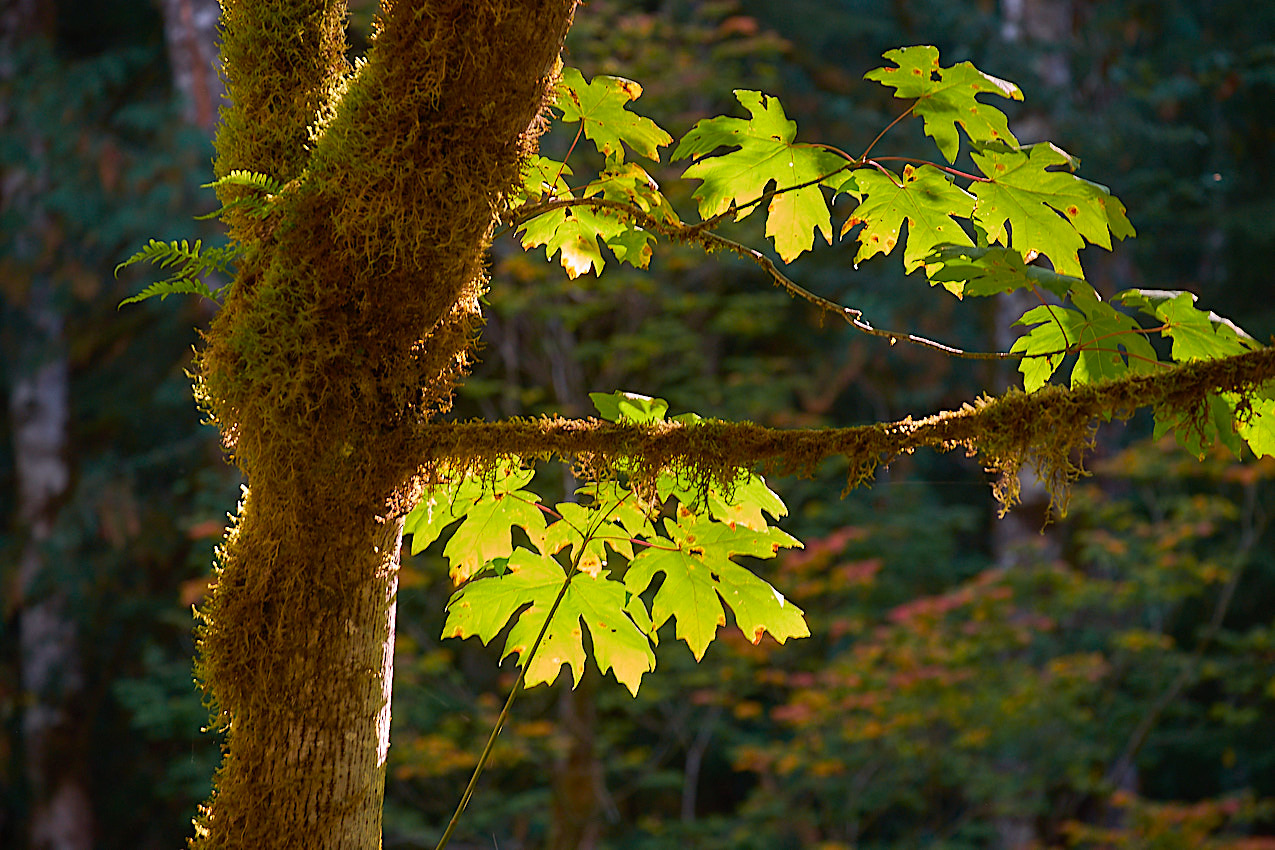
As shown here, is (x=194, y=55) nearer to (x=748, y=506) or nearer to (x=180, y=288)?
(x=180, y=288)

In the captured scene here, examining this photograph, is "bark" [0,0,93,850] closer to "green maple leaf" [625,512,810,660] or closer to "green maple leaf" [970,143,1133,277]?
"green maple leaf" [625,512,810,660]

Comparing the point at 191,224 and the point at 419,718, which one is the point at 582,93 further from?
the point at 191,224

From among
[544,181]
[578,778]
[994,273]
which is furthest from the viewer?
[578,778]

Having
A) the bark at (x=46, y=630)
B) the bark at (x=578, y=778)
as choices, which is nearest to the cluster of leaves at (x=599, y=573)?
the bark at (x=578, y=778)

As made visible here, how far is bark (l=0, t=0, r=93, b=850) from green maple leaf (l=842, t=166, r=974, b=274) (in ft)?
20.9

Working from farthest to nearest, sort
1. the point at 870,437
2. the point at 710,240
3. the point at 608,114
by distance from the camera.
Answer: the point at 608,114
the point at 710,240
the point at 870,437

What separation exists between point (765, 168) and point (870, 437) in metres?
0.44

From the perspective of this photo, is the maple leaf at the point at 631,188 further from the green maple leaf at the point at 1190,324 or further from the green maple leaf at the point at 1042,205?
the green maple leaf at the point at 1190,324

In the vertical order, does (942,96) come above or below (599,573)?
above

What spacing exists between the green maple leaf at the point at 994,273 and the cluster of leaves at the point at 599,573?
0.30m

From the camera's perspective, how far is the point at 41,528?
6312mm

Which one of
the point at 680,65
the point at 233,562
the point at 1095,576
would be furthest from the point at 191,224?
the point at 1095,576

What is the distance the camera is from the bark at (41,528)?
620 centimetres

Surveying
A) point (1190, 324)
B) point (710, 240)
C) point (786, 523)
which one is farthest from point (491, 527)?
point (786, 523)
